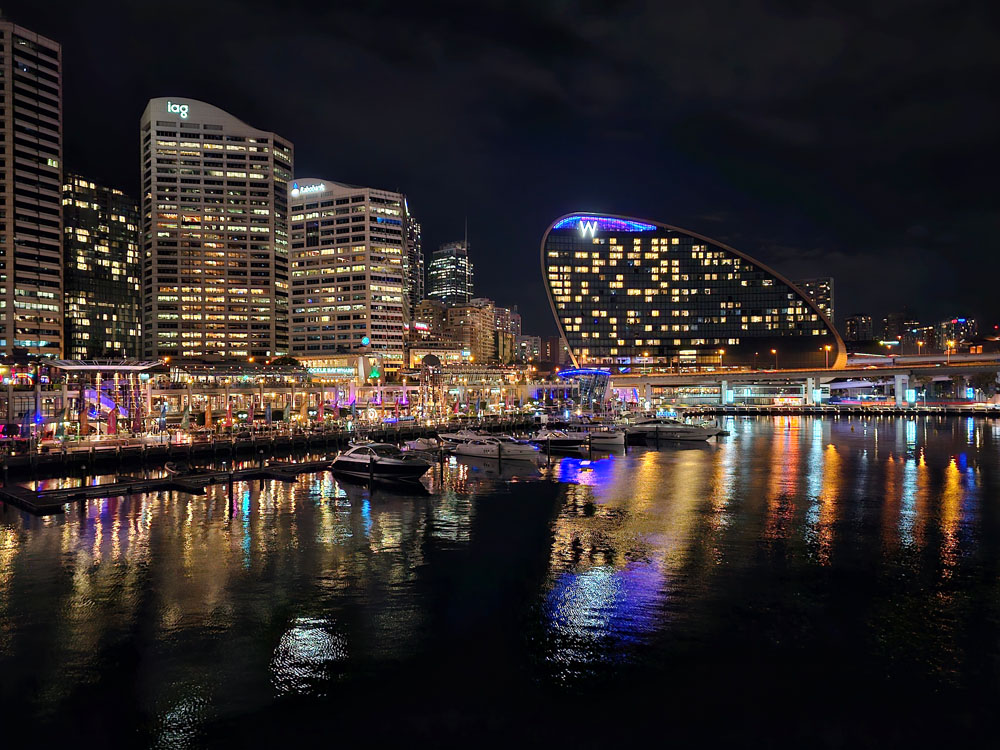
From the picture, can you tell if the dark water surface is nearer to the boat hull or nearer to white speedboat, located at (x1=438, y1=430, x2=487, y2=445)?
the boat hull

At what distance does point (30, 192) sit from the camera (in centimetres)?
15538

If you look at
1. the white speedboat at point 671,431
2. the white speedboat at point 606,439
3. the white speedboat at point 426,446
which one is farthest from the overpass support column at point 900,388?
the white speedboat at point 426,446

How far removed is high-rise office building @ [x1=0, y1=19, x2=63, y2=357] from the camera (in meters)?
152

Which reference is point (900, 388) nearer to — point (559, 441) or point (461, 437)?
point (559, 441)

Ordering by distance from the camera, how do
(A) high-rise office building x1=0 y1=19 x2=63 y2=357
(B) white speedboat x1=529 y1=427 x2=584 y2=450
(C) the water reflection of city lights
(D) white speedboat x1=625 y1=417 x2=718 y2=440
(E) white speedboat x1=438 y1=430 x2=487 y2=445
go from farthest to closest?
(A) high-rise office building x1=0 y1=19 x2=63 y2=357
(D) white speedboat x1=625 y1=417 x2=718 y2=440
(B) white speedboat x1=529 y1=427 x2=584 y2=450
(E) white speedboat x1=438 y1=430 x2=487 y2=445
(C) the water reflection of city lights

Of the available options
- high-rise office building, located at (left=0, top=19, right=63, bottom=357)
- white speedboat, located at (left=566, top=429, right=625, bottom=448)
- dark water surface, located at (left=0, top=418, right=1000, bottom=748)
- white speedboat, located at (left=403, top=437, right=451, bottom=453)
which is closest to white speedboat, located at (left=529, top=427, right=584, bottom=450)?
white speedboat, located at (left=566, top=429, right=625, bottom=448)

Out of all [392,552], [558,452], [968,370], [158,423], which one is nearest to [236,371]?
[158,423]

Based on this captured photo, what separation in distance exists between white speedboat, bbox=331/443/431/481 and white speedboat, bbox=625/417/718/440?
4389cm

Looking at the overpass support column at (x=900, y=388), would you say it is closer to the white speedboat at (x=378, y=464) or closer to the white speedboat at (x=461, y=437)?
the white speedboat at (x=461, y=437)

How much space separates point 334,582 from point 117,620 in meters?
7.15

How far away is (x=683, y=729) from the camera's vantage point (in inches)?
613

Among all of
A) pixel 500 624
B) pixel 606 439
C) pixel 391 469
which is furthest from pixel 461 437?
pixel 500 624

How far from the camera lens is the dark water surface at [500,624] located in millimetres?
15852

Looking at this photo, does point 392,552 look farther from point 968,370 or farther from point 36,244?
point 36,244
